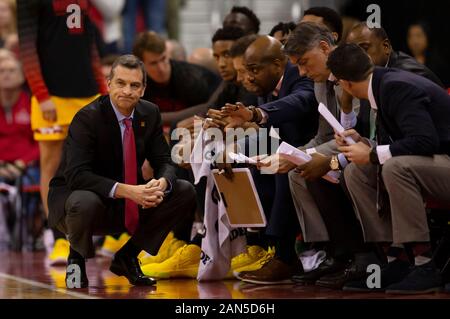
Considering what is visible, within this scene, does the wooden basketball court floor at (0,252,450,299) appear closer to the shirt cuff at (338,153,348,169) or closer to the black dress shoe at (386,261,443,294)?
the black dress shoe at (386,261,443,294)

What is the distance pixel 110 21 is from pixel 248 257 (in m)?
3.89

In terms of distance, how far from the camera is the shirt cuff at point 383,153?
13.2ft

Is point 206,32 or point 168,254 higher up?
point 206,32

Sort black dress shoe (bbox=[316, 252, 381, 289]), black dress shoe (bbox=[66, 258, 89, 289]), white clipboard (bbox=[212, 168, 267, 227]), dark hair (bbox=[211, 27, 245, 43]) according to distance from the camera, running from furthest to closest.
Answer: dark hair (bbox=[211, 27, 245, 43]), white clipboard (bbox=[212, 168, 267, 227]), black dress shoe (bbox=[66, 258, 89, 289]), black dress shoe (bbox=[316, 252, 381, 289])

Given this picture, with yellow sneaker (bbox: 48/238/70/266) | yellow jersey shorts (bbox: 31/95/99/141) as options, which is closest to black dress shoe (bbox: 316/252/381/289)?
yellow sneaker (bbox: 48/238/70/266)

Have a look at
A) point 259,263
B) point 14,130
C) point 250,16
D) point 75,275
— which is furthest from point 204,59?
point 75,275

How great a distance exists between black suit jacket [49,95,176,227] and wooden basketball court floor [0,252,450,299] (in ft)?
1.15

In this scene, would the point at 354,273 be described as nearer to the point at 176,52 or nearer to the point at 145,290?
the point at 145,290

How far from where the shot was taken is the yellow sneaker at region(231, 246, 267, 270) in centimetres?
513

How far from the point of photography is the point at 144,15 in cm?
834

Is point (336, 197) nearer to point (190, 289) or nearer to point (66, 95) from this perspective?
point (190, 289)

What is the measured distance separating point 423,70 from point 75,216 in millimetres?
1641
